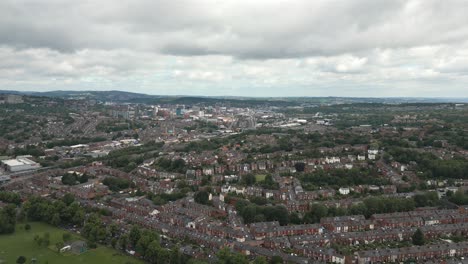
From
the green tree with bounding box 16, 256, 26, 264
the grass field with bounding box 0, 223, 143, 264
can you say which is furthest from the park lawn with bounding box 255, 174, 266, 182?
the green tree with bounding box 16, 256, 26, 264

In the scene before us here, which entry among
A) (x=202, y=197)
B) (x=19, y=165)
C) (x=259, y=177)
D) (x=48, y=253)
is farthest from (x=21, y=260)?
(x=19, y=165)

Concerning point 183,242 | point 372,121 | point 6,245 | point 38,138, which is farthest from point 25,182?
point 372,121

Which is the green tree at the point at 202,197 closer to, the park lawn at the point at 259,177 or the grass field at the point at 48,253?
the park lawn at the point at 259,177

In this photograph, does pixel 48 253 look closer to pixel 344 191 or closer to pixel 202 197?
pixel 202 197

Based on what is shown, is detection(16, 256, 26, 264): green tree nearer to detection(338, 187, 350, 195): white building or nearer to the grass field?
the grass field

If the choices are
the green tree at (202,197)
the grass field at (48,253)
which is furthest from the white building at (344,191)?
the grass field at (48,253)

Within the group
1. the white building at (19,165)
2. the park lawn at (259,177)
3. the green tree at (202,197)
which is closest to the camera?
the green tree at (202,197)
